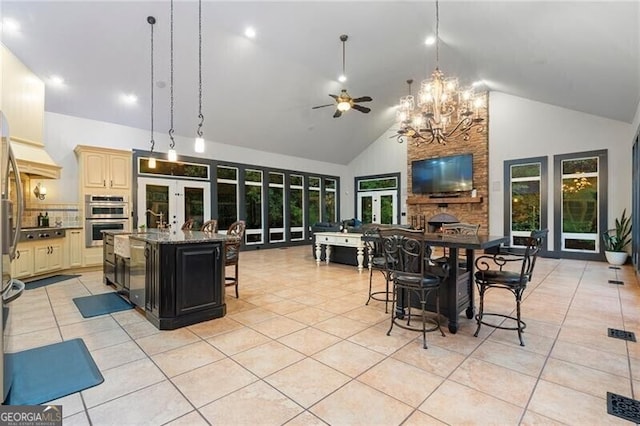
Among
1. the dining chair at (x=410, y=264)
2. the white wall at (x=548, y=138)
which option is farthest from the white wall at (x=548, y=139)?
the dining chair at (x=410, y=264)

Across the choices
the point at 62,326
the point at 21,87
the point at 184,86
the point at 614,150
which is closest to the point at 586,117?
the point at 614,150

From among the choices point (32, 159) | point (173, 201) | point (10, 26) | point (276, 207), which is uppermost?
point (10, 26)

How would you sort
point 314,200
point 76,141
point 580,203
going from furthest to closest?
point 314,200, point 580,203, point 76,141

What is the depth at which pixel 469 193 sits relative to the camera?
29.8 feet

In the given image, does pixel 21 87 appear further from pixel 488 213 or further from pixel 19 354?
pixel 488 213

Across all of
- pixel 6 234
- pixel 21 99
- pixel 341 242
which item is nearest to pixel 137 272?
pixel 6 234

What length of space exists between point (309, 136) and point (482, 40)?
18.4 feet

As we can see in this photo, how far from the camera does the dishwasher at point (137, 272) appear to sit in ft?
11.4

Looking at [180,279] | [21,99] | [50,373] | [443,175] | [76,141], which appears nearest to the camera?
[50,373]

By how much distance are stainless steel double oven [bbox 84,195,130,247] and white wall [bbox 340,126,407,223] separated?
7.87 m

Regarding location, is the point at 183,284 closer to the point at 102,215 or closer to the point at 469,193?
the point at 102,215

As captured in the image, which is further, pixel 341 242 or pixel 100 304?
pixel 341 242

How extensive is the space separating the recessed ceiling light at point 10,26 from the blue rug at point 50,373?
4.67 m

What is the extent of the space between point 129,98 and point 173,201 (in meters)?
2.60
